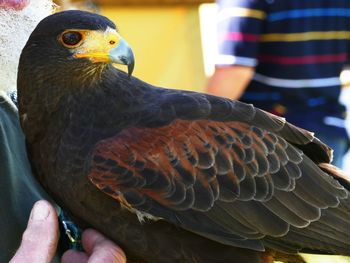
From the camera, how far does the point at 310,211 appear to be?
2781mm

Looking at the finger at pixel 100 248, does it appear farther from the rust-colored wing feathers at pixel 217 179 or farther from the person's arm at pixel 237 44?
the person's arm at pixel 237 44

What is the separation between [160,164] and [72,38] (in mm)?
562

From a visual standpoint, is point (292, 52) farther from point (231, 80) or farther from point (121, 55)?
point (121, 55)

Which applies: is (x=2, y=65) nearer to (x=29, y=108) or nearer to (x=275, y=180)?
(x=29, y=108)

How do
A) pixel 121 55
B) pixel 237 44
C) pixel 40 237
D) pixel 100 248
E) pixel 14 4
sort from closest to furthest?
pixel 40 237 < pixel 100 248 < pixel 121 55 < pixel 14 4 < pixel 237 44

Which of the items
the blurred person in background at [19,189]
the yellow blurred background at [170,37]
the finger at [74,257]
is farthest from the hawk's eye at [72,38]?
the yellow blurred background at [170,37]

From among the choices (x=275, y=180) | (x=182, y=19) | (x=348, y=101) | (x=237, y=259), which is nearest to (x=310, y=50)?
(x=275, y=180)

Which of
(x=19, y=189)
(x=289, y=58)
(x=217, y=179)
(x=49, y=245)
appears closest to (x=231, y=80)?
(x=289, y=58)

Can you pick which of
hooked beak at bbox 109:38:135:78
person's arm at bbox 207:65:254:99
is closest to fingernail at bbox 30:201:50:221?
hooked beak at bbox 109:38:135:78

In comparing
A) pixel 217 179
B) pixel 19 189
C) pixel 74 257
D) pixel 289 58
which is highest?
pixel 289 58

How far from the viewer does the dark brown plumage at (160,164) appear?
2.54 m

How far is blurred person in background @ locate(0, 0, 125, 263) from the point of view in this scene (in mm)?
2373

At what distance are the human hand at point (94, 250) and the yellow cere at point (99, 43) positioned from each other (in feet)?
2.08

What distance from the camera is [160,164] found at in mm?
2564
